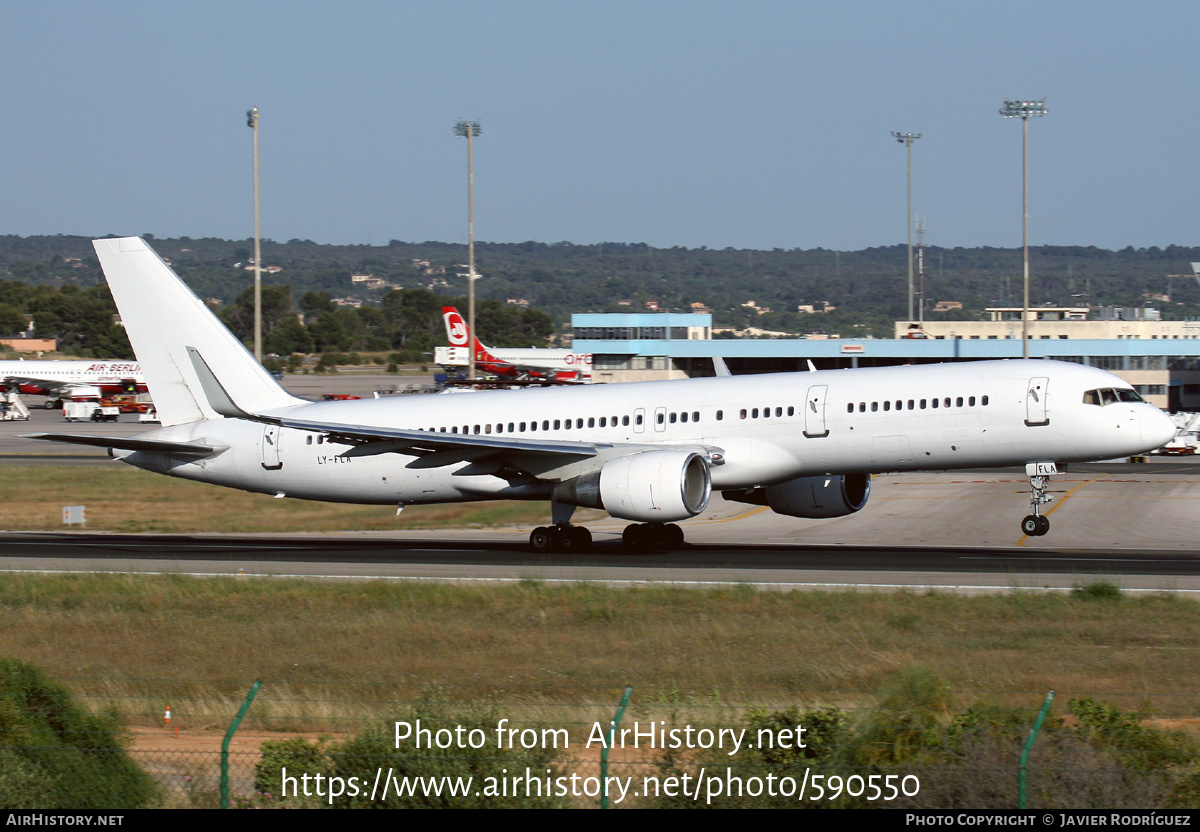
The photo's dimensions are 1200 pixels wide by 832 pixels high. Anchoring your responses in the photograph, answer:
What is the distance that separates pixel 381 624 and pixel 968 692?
1025cm

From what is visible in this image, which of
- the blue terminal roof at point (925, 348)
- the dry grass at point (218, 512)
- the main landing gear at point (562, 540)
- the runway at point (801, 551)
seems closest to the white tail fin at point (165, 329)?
the runway at point (801, 551)

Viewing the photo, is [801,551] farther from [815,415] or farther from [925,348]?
[925,348]

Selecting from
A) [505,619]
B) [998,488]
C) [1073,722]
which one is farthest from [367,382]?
[1073,722]

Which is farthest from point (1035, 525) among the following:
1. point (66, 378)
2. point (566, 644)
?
point (66, 378)

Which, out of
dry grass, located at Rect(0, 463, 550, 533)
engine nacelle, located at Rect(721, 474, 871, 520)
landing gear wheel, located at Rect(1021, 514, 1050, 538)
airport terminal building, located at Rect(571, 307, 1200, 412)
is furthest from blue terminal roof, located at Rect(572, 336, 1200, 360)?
landing gear wheel, located at Rect(1021, 514, 1050, 538)

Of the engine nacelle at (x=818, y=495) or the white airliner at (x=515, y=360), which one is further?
the white airliner at (x=515, y=360)

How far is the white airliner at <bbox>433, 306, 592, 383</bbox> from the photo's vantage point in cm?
12462

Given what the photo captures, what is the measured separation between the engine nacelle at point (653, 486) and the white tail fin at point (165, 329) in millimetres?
12161

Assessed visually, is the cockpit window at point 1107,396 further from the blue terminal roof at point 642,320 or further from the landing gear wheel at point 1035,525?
the blue terminal roof at point 642,320

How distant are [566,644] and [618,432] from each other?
45.9 feet

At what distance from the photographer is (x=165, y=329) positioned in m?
36.7

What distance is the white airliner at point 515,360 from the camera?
4906 inches

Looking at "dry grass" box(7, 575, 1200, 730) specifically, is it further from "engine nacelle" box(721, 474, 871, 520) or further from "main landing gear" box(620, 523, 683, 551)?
"engine nacelle" box(721, 474, 871, 520)

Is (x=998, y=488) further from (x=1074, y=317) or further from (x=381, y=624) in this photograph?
(x=1074, y=317)
